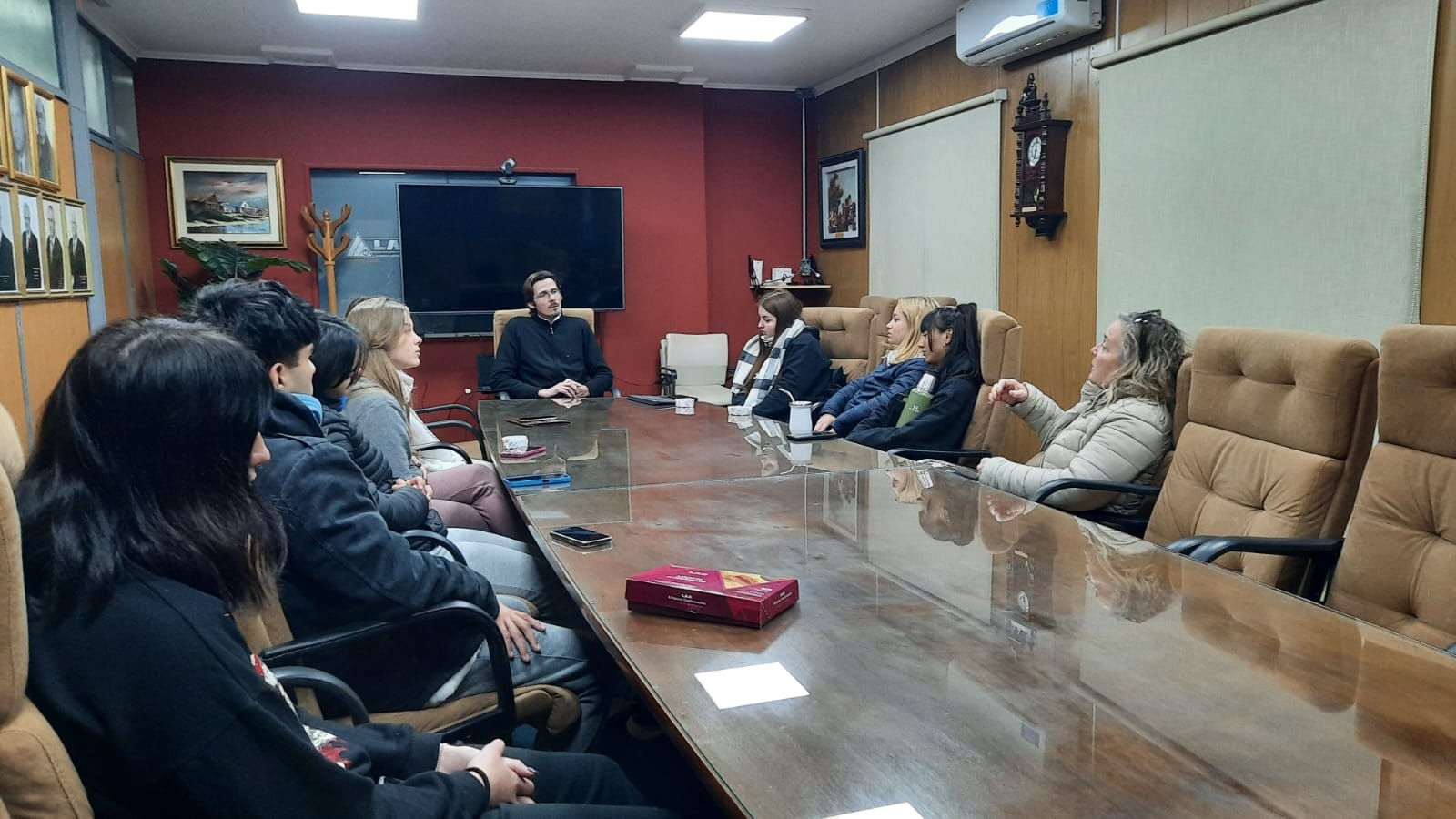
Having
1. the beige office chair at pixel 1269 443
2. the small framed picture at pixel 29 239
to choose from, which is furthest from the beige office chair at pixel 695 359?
the beige office chair at pixel 1269 443

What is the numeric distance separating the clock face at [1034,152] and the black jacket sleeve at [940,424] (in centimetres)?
169

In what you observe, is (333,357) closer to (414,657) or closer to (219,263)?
(414,657)

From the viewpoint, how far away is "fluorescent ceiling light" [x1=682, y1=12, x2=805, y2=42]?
5.31 m

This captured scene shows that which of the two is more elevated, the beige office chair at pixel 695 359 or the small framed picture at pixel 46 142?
the small framed picture at pixel 46 142

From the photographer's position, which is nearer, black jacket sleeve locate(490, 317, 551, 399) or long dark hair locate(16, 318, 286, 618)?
long dark hair locate(16, 318, 286, 618)

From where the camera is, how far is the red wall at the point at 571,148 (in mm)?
6215

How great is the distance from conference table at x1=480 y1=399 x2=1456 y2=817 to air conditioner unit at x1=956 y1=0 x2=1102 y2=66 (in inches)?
A: 124

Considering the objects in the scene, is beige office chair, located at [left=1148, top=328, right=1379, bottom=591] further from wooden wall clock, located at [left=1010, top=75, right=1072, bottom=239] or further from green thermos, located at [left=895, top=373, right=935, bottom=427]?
wooden wall clock, located at [left=1010, top=75, right=1072, bottom=239]

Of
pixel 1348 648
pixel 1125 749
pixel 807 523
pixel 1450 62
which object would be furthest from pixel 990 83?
pixel 1125 749

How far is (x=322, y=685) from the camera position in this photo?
156 cm

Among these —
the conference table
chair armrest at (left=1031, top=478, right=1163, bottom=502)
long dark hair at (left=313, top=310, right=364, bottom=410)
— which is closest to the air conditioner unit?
chair armrest at (left=1031, top=478, right=1163, bottom=502)

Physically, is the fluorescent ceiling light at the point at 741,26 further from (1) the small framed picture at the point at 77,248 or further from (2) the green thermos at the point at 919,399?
(1) the small framed picture at the point at 77,248

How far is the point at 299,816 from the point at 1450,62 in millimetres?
3717

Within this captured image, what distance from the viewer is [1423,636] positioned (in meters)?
1.90
